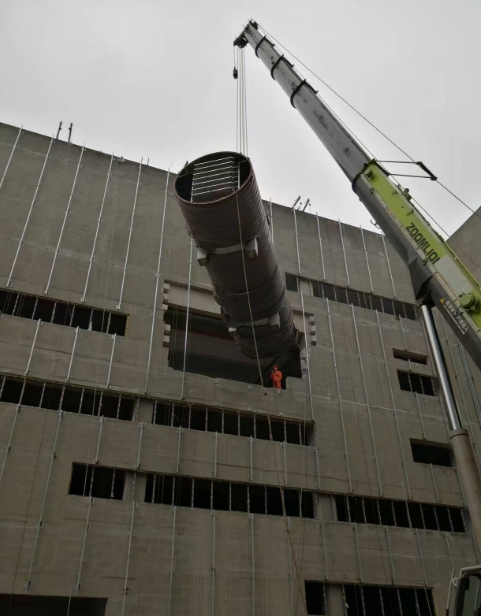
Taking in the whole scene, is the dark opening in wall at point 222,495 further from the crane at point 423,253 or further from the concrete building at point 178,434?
the crane at point 423,253

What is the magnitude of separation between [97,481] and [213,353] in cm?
930

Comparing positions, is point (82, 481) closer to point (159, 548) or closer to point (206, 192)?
point (159, 548)

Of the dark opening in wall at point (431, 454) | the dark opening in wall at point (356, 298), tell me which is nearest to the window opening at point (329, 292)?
the dark opening in wall at point (356, 298)

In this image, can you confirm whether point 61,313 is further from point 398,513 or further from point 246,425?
point 398,513

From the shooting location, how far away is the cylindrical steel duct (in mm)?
12297

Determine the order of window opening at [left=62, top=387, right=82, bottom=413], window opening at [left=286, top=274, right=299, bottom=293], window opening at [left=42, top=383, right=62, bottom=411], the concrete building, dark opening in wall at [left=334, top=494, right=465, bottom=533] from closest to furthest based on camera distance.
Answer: the concrete building → window opening at [left=42, top=383, right=62, bottom=411] → window opening at [left=62, top=387, right=82, bottom=413] → dark opening in wall at [left=334, top=494, right=465, bottom=533] → window opening at [left=286, top=274, right=299, bottom=293]

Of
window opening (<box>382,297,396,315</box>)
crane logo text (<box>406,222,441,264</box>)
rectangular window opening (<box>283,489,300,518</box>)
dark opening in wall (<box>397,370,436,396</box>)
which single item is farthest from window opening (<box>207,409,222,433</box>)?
window opening (<box>382,297,396,315</box>)

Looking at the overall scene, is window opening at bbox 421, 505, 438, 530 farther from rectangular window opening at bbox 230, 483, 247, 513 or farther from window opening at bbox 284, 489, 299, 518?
rectangular window opening at bbox 230, 483, 247, 513

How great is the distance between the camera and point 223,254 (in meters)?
13.3

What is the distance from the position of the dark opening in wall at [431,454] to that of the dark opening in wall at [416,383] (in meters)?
2.48

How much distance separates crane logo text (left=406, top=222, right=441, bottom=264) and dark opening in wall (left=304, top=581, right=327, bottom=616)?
40.0ft

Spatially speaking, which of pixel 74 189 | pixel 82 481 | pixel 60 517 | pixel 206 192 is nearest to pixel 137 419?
pixel 82 481

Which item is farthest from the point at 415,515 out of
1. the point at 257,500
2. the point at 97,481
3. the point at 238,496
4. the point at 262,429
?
the point at 97,481

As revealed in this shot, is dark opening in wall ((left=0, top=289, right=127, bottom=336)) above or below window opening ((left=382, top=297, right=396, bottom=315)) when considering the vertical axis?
below
